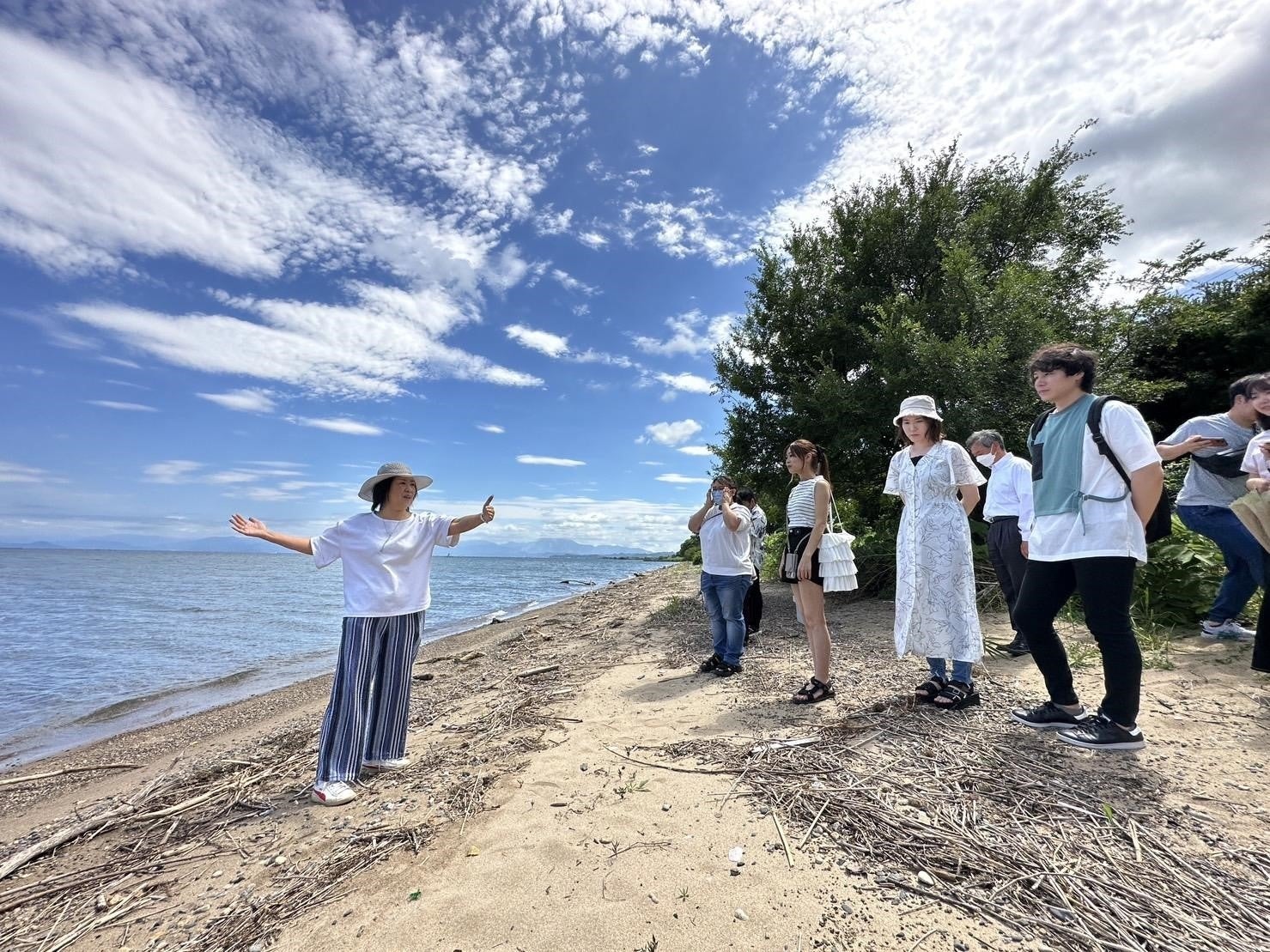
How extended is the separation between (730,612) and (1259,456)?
13.6 feet

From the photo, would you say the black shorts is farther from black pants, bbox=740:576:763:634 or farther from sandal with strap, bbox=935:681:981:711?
black pants, bbox=740:576:763:634

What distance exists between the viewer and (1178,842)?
7.70 feet

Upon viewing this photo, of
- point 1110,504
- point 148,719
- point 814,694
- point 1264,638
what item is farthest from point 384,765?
point 148,719

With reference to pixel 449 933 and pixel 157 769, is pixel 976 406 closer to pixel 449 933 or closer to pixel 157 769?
pixel 449 933

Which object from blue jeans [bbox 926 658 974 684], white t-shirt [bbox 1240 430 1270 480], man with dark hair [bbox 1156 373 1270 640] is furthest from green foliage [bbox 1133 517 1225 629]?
blue jeans [bbox 926 658 974 684]

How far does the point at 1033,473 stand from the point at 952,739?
1822 millimetres

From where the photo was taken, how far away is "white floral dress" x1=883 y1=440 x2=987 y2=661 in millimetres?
4055

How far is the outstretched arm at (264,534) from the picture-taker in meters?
3.66

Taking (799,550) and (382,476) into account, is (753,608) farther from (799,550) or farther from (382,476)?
(382,476)

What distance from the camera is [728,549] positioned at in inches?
226

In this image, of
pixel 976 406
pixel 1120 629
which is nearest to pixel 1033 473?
pixel 1120 629

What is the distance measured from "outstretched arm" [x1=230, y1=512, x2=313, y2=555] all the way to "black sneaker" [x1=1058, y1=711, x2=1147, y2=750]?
16.2 feet

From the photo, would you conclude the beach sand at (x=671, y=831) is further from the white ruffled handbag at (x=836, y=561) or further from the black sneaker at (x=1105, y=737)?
the white ruffled handbag at (x=836, y=561)

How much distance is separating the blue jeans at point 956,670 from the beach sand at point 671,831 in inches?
9.5
